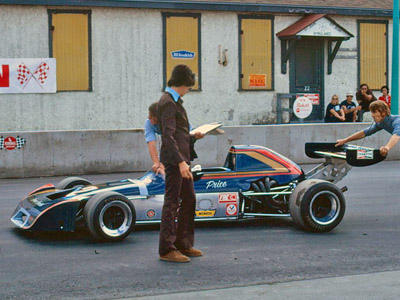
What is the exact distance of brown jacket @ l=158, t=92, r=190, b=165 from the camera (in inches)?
271

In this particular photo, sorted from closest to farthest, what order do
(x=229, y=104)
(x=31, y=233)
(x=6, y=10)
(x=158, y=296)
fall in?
(x=158, y=296), (x=31, y=233), (x=6, y=10), (x=229, y=104)

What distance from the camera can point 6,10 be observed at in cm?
2155

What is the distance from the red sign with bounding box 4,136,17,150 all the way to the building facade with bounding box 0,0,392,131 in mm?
6677

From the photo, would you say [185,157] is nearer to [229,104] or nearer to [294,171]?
[294,171]

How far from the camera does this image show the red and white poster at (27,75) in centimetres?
2144

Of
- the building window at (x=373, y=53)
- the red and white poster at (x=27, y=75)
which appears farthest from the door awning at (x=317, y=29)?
the red and white poster at (x=27, y=75)

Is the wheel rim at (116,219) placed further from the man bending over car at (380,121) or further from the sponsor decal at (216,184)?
the man bending over car at (380,121)

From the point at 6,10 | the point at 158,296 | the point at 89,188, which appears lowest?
the point at 158,296

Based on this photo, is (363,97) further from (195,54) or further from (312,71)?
(195,54)

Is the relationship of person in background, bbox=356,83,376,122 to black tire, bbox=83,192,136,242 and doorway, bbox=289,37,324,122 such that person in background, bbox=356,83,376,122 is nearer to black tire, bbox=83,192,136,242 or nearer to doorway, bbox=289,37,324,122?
doorway, bbox=289,37,324,122

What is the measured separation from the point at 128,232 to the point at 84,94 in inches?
582

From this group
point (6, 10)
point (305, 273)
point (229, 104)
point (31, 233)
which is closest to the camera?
point (305, 273)

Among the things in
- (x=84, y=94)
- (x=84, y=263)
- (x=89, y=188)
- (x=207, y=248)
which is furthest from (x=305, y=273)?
(x=84, y=94)

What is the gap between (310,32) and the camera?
24469 mm
